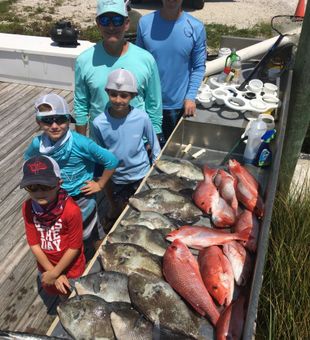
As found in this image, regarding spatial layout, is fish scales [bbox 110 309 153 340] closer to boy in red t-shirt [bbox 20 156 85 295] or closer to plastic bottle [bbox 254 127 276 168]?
boy in red t-shirt [bbox 20 156 85 295]

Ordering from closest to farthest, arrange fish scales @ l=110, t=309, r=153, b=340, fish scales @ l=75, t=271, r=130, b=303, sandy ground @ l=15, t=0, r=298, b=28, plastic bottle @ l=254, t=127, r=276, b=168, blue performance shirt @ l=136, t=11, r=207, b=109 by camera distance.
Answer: fish scales @ l=110, t=309, r=153, b=340, fish scales @ l=75, t=271, r=130, b=303, plastic bottle @ l=254, t=127, r=276, b=168, blue performance shirt @ l=136, t=11, r=207, b=109, sandy ground @ l=15, t=0, r=298, b=28

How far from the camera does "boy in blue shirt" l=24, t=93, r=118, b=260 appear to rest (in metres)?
2.74

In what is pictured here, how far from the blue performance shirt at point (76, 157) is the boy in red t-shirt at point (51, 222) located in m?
0.36

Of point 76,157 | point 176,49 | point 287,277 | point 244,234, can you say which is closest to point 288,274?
point 287,277

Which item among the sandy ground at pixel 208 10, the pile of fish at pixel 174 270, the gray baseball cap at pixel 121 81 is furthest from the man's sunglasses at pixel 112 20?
the sandy ground at pixel 208 10

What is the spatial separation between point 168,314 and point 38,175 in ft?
3.84

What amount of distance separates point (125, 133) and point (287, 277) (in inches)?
68.8

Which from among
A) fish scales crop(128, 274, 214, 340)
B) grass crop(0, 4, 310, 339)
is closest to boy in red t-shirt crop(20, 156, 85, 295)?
fish scales crop(128, 274, 214, 340)

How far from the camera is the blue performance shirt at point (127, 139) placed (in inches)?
125

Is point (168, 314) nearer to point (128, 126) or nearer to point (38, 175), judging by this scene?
point (38, 175)

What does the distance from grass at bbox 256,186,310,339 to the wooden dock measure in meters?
1.89

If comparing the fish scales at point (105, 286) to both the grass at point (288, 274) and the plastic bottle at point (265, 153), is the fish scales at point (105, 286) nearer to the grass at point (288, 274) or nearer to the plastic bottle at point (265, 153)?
the grass at point (288, 274)

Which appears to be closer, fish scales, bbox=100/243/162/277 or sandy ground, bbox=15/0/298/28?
fish scales, bbox=100/243/162/277

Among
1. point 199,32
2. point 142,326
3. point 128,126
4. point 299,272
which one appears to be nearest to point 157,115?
point 128,126
